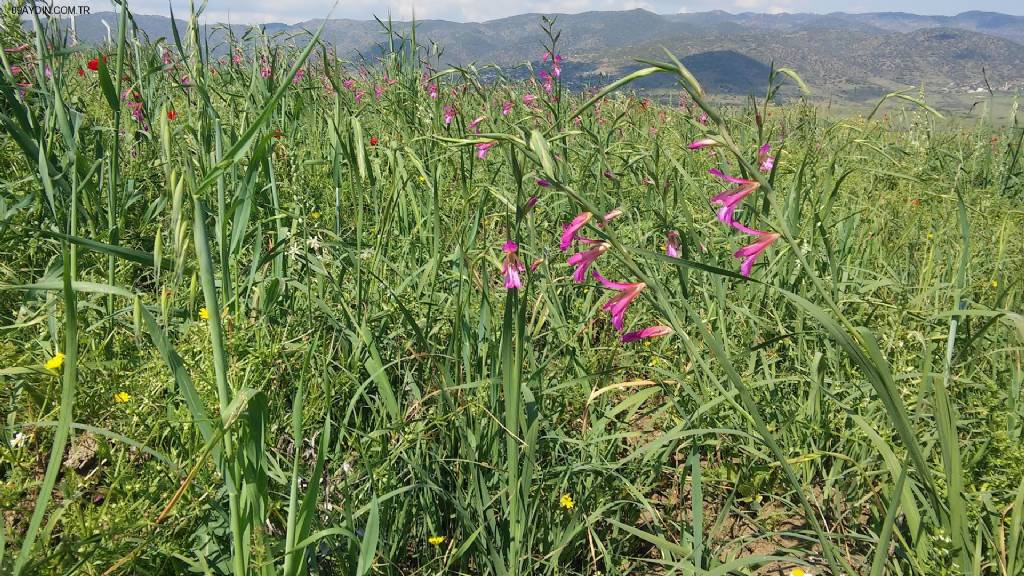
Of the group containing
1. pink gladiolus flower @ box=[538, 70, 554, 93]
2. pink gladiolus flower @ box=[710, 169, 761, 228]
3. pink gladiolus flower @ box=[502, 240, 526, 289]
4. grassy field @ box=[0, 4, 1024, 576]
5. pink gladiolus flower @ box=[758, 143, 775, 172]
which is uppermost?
pink gladiolus flower @ box=[538, 70, 554, 93]

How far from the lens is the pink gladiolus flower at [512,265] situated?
1.29 meters

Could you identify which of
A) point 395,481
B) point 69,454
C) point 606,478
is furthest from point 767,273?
point 69,454

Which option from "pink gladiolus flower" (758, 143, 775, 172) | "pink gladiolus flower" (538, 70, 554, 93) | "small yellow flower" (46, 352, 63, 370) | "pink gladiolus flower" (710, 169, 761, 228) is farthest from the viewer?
"pink gladiolus flower" (538, 70, 554, 93)

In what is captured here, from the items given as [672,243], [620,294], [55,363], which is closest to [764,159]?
[672,243]

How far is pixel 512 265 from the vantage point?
1335mm

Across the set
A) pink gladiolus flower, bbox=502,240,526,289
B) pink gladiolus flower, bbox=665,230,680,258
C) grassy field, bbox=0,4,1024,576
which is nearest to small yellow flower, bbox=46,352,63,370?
grassy field, bbox=0,4,1024,576

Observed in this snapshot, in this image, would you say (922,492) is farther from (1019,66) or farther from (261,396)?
(1019,66)

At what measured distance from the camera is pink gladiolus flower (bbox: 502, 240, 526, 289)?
129 cm

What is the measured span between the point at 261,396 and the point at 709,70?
211859 millimetres

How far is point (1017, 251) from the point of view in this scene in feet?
7.86

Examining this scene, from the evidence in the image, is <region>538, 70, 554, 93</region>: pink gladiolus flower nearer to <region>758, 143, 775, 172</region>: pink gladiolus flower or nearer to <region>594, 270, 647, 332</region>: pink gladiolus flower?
<region>758, 143, 775, 172</region>: pink gladiolus flower

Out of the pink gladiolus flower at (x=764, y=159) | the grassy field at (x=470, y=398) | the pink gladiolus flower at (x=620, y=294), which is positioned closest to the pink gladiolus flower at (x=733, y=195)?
the grassy field at (x=470, y=398)

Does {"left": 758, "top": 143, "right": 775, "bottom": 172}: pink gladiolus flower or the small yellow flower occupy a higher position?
{"left": 758, "top": 143, "right": 775, "bottom": 172}: pink gladiolus flower

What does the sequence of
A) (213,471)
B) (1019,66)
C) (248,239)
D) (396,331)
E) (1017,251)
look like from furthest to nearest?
(1019,66), (1017,251), (248,239), (396,331), (213,471)
